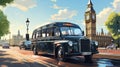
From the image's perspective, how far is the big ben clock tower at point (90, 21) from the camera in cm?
14450

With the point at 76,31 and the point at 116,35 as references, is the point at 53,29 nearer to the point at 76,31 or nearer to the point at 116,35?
the point at 76,31

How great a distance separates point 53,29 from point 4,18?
58690 mm

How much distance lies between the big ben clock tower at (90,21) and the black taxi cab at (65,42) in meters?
119

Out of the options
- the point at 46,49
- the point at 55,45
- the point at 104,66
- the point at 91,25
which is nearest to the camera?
the point at 104,66

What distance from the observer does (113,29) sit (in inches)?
3735

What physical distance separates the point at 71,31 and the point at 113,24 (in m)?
76.1

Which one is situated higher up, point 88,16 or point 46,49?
point 88,16

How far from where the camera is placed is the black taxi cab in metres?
19.2

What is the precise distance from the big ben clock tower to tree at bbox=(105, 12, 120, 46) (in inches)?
1814

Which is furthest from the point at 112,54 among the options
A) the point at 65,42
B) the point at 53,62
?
the point at 53,62

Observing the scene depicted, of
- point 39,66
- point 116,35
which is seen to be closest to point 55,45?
point 39,66

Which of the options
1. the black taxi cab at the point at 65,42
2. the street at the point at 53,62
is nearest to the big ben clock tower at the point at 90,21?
A: the black taxi cab at the point at 65,42

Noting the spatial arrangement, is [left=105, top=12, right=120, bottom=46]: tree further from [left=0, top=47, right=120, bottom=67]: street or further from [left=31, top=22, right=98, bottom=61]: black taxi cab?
[left=0, top=47, right=120, bottom=67]: street

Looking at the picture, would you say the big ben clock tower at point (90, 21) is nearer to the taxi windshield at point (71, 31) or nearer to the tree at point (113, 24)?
the tree at point (113, 24)
